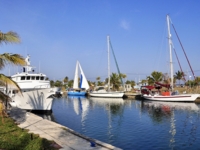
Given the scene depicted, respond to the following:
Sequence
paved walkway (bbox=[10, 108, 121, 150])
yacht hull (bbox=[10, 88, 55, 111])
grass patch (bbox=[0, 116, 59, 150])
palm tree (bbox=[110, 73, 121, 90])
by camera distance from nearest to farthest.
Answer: grass patch (bbox=[0, 116, 59, 150]), paved walkway (bbox=[10, 108, 121, 150]), yacht hull (bbox=[10, 88, 55, 111]), palm tree (bbox=[110, 73, 121, 90])

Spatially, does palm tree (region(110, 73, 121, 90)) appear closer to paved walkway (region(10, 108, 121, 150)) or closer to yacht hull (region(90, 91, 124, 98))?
yacht hull (region(90, 91, 124, 98))

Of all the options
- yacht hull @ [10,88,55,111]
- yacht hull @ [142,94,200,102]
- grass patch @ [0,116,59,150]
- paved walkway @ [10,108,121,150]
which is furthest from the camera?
yacht hull @ [142,94,200,102]

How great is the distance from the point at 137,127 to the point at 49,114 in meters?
13.3

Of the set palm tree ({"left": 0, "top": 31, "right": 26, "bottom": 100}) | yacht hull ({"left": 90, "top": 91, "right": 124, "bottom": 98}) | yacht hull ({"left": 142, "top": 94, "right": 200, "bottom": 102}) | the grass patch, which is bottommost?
the grass patch

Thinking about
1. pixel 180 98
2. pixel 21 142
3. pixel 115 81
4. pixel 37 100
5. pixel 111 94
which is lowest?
pixel 21 142

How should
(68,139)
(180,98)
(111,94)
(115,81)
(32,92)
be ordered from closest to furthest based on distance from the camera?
(68,139) → (32,92) → (180,98) → (111,94) → (115,81)

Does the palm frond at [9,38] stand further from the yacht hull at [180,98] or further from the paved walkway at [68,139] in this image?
the yacht hull at [180,98]

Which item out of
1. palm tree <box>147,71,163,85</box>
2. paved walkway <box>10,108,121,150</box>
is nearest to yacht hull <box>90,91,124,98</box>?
palm tree <box>147,71,163,85</box>

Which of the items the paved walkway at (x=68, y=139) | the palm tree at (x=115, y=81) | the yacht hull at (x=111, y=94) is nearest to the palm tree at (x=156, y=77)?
the palm tree at (x=115, y=81)

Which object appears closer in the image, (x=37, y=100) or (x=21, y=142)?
(x=21, y=142)

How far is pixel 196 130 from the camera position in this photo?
20.4m

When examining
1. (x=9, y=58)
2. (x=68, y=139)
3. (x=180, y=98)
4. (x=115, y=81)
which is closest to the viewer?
(x=9, y=58)

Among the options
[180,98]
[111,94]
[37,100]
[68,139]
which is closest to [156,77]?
[111,94]

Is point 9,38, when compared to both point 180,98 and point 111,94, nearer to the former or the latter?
point 180,98
